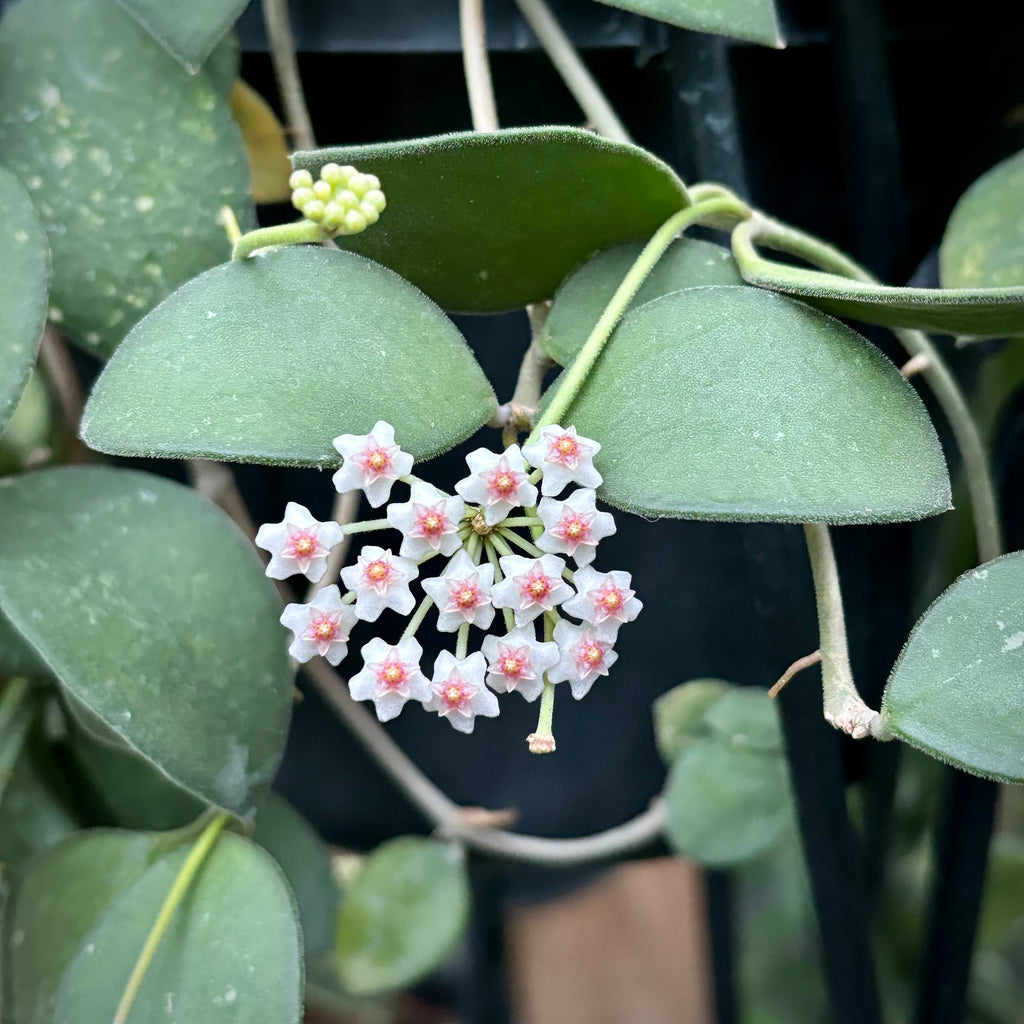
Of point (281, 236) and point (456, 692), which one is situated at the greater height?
point (281, 236)

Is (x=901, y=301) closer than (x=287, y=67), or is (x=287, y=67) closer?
(x=901, y=301)

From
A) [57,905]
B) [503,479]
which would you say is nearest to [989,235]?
[503,479]

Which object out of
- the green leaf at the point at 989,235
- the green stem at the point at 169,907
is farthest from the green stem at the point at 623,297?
the green stem at the point at 169,907

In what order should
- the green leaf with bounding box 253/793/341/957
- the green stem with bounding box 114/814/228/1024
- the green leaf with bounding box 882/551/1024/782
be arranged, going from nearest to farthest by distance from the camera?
1. the green leaf with bounding box 882/551/1024/782
2. the green stem with bounding box 114/814/228/1024
3. the green leaf with bounding box 253/793/341/957

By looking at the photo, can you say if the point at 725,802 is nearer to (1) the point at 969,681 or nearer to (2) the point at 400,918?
(2) the point at 400,918

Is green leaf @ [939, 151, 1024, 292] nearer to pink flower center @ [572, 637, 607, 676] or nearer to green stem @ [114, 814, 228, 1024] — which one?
pink flower center @ [572, 637, 607, 676]

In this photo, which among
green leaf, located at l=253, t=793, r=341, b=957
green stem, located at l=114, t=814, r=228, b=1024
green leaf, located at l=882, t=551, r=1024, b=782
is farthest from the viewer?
green leaf, located at l=253, t=793, r=341, b=957

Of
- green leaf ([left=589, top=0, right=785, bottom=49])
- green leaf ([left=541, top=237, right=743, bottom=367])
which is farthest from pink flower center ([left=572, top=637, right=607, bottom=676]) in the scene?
green leaf ([left=589, top=0, right=785, bottom=49])
